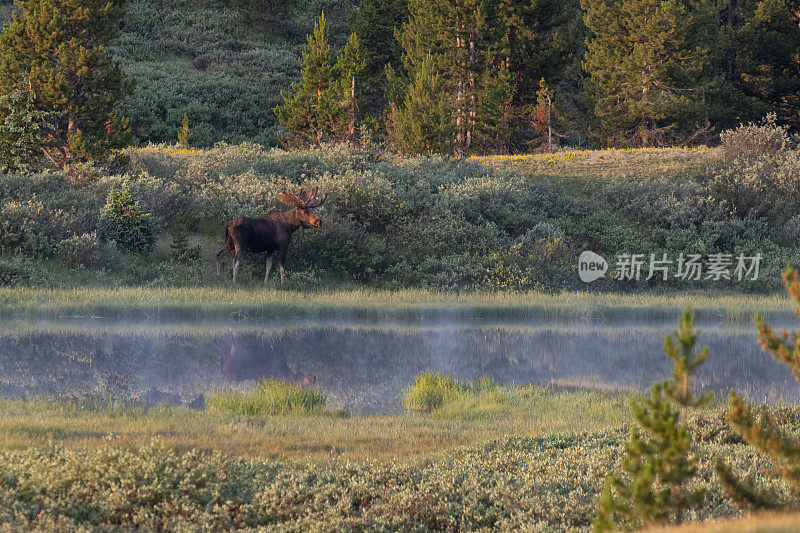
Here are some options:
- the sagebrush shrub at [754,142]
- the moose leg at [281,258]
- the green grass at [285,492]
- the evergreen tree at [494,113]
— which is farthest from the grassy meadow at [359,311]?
the evergreen tree at [494,113]

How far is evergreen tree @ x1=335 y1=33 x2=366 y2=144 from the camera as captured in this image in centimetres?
3581

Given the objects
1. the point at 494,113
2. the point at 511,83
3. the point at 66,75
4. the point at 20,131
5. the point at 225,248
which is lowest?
the point at 225,248

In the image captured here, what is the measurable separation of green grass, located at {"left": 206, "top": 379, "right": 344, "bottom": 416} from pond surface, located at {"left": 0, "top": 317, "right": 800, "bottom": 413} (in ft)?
0.98

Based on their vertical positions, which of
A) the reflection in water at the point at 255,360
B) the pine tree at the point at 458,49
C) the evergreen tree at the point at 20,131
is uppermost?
the pine tree at the point at 458,49

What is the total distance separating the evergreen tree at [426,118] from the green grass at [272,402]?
2362 cm

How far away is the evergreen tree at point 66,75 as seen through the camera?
86.6 ft

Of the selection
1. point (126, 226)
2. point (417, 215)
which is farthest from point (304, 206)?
point (417, 215)

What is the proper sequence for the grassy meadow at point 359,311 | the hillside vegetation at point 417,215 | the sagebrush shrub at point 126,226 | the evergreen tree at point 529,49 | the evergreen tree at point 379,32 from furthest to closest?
the evergreen tree at point 379,32, the evergreen tree at point 529,49, the sagebrush shrub at point 126,226, the hillside vegetation at point 417,215, the grassy meadow at point 359,311

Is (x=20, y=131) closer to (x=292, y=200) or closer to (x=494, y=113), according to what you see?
(x=292, y=200)

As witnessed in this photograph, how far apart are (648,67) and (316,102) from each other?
48.6 feet

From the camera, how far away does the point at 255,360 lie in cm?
1366

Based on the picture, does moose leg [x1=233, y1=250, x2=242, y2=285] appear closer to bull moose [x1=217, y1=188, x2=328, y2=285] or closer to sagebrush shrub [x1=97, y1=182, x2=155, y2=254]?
bull moose [x1=217, y1=188, x2=328, y2=285]

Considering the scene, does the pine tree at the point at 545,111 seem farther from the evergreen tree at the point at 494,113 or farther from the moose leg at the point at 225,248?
the moose leg at the point at 225,248

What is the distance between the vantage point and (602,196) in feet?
100
